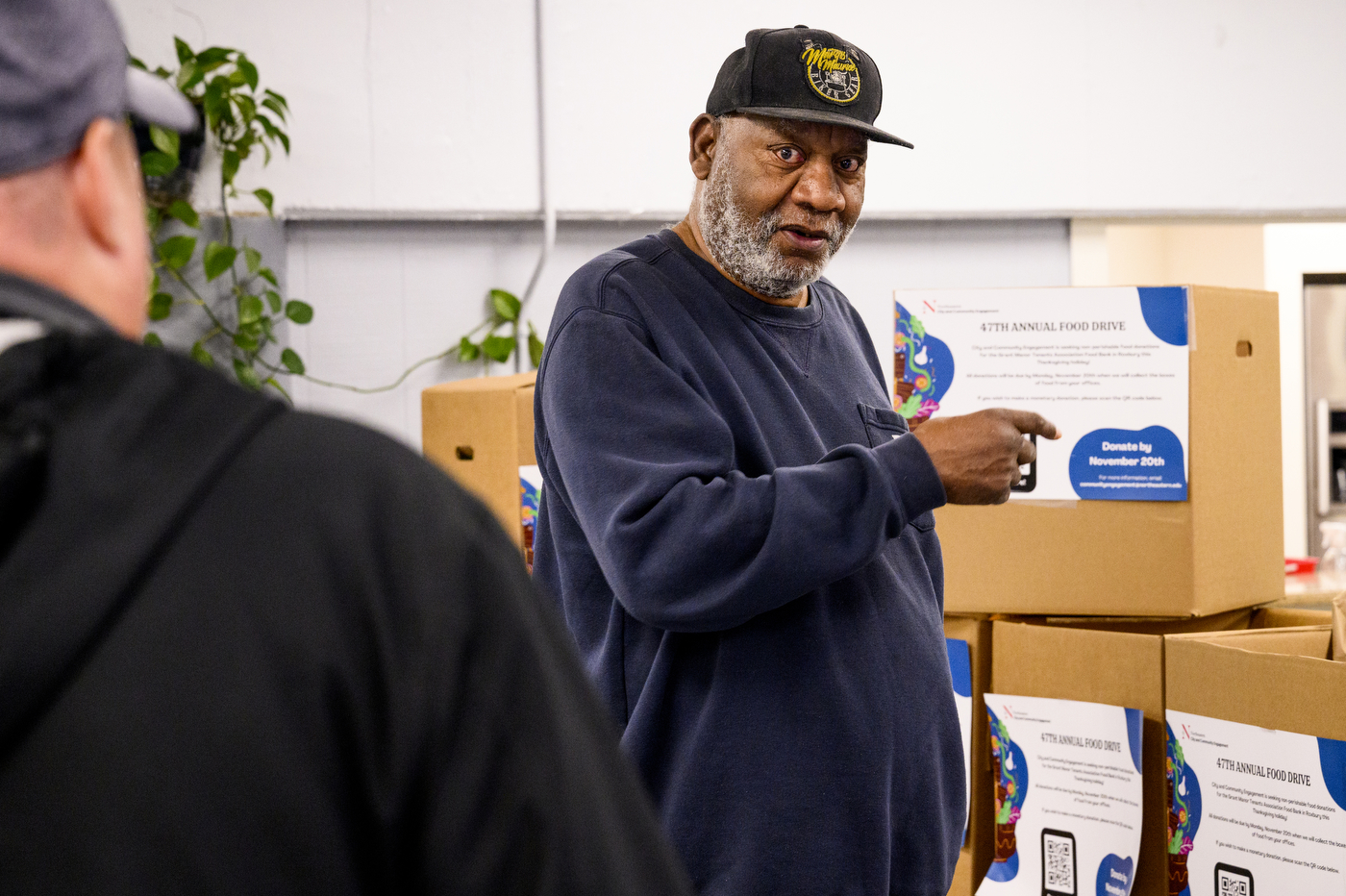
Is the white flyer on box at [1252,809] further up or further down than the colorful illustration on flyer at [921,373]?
further down

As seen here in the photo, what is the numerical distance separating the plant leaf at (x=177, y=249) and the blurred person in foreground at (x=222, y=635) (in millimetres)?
2038

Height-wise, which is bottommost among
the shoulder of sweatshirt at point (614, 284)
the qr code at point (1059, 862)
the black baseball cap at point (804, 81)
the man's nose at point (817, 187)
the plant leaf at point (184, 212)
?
the qr code at point (1059, 862)

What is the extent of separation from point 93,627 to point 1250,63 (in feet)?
9.39

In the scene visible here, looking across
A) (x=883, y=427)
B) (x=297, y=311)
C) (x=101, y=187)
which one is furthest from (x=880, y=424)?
(x=297, y=311)

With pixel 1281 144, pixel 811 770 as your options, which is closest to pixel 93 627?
pixel 811 770

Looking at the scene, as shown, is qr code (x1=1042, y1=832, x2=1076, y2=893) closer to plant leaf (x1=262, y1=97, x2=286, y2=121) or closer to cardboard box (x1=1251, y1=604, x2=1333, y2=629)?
cardboard box (x1=1251, y1=604, x2=1333, y2=629)

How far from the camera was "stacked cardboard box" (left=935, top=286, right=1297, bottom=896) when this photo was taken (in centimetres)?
167

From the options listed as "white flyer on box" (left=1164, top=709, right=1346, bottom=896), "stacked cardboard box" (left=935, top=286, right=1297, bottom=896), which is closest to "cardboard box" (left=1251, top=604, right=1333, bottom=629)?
"stacked cardboard box" (left=935, top=286, right=1297, bottom=896)

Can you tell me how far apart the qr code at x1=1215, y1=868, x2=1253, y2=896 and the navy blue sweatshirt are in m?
0.62

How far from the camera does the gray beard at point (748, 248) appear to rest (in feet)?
3.91

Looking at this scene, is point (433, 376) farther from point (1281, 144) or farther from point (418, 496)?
point (418, 496)

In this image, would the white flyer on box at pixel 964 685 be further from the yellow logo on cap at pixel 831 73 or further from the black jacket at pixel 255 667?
the black jacket at pixel 255 667

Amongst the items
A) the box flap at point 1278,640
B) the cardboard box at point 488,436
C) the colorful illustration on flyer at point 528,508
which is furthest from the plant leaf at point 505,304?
the box flap at point 1278,640

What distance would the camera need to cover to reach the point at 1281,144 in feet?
8.47
